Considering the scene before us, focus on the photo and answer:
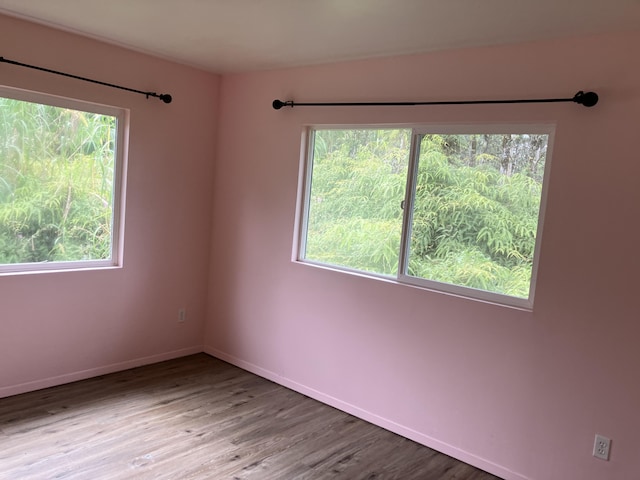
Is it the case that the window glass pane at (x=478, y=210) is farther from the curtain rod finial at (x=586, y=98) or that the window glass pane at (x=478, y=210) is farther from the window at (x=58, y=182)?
the window at (x=58, y=182)

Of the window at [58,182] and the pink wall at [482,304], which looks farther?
the window at [58,182]

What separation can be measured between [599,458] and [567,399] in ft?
0.97

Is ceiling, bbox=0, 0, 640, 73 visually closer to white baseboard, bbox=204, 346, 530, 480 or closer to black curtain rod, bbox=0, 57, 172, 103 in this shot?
black curtain rod, bbox=0, 57, 172, 103

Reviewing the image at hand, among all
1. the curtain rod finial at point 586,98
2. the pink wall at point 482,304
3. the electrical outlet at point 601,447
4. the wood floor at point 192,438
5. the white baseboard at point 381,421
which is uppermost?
the curtain rod finial at point 586,98

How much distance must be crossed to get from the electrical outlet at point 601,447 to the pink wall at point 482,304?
0.03 metres

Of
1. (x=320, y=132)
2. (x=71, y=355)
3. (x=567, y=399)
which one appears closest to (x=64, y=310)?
(x=71, y=355)

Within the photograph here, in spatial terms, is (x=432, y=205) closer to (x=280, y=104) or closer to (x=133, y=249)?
(x=280, y=104)

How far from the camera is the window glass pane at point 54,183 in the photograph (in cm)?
312

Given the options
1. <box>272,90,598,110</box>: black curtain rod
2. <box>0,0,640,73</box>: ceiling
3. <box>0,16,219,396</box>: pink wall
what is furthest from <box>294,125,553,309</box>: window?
<box>0,16,219,396</box>: pink wall

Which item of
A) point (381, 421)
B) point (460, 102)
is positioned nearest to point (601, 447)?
point (381, 421)

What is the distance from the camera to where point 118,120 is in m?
3.58

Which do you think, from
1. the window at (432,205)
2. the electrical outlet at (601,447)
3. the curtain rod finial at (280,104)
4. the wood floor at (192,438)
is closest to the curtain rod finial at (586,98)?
the window at (432,205)

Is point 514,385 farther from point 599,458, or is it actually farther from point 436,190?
point 436,190

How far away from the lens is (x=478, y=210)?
2.88 meters
